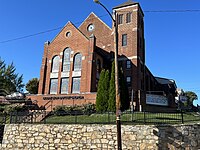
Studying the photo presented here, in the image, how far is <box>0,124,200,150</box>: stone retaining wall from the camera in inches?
562

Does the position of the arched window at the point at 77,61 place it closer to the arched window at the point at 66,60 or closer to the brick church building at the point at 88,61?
the brick church building at the point at 88,61

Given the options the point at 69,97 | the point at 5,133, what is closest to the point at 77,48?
the point at 69,97

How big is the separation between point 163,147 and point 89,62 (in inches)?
850

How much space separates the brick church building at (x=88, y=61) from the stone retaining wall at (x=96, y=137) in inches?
537

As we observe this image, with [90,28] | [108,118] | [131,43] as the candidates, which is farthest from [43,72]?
[108,118]

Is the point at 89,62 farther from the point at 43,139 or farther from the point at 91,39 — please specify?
the point at 43,139

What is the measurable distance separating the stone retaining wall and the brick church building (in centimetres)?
1364

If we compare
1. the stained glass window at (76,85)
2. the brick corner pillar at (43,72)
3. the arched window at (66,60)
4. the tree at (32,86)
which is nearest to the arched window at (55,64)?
the arched window at (66,60)

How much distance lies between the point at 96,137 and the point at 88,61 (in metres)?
19.8

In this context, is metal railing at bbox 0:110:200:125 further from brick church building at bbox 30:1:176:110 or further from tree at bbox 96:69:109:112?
brick church building at bbox 30:1:176:110

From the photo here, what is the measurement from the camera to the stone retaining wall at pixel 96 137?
562 inches

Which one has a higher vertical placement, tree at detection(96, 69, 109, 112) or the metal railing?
tree at detection(96, 69, 109, 112)

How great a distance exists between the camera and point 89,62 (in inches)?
1337

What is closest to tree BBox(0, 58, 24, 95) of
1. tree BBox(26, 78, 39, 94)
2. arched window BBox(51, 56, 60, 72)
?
tree BBox(26, 78, 39, 94)
